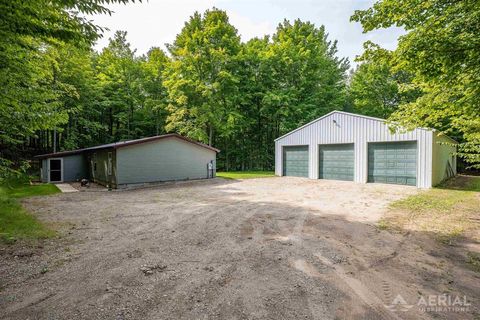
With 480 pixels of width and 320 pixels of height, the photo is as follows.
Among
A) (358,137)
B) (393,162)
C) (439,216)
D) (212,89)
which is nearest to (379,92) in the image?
(358,137)

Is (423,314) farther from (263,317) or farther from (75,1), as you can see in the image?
(75,1)

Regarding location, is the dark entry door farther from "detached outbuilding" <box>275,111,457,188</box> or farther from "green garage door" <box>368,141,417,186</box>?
"green garage door" <box>368,141,417,186</box>

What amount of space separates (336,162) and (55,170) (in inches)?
718

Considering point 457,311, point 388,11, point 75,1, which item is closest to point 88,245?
point 75,1

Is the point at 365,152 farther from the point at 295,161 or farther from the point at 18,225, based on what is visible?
the point at 18,225

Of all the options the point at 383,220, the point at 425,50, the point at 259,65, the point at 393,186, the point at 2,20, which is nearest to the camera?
the point at 2,20

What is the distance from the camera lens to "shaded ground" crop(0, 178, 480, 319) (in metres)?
2.70

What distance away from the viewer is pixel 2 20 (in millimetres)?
3092

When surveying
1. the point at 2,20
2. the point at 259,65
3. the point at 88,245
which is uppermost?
the point at 259,65

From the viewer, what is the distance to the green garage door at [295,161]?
56.2 feet

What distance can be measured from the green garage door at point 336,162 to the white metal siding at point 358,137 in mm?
330

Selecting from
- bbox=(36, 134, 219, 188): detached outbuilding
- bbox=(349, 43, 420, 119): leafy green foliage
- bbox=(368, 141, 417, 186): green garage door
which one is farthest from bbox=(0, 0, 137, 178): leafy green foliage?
bbox=(349, 43, 420, 119): leafy green foliage

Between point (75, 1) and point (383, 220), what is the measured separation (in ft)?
24.7

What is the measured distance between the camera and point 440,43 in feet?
13.3
